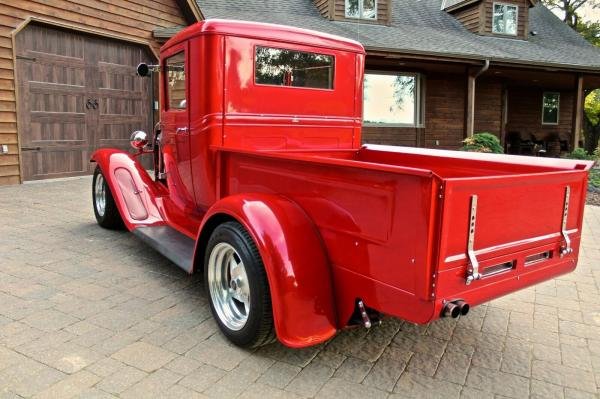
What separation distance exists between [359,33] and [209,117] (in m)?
10.7

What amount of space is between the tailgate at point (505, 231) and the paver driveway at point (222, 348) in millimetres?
511

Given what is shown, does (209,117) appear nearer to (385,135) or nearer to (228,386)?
(228,386)

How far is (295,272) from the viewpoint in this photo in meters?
2.46

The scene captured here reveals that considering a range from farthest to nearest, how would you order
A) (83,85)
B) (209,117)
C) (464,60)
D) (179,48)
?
1. (464,60)
2. (83,85)
3. (179,48)
4. (209,117)

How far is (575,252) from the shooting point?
288cm

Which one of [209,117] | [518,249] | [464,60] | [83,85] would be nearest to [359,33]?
[464,60]

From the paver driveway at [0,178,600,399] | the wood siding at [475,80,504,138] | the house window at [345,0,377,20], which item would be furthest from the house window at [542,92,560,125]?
the paver driveway at [0,178,600,399]

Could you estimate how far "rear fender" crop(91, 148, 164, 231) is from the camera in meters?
4.40

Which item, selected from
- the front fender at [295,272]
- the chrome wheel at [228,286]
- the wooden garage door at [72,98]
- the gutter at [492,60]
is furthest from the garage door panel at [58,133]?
the front fender at [295,272]

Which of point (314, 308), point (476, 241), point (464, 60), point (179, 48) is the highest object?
point (464, 60)

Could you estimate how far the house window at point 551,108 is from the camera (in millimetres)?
19062

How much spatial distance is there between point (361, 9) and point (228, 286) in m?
13.1

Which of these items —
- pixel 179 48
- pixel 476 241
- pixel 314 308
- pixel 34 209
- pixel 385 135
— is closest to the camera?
pixel 476 241

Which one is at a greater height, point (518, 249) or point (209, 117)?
point (209, 117)
